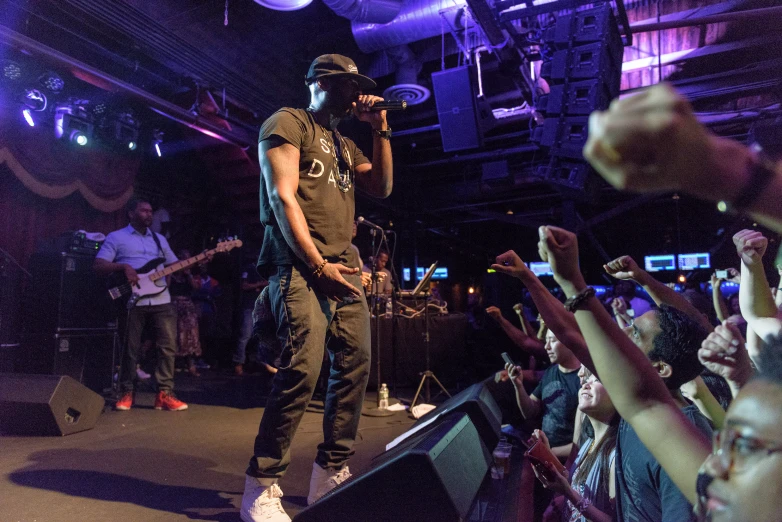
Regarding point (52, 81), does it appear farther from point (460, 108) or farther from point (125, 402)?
point (460, 108)

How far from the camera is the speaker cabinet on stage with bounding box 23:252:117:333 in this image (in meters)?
5.05

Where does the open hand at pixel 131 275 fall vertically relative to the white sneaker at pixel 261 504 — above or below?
above

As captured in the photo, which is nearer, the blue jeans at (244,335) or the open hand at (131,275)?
the open hand at (131,275)

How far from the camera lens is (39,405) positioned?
3328 mm

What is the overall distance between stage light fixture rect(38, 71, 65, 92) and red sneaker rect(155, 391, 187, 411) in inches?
145

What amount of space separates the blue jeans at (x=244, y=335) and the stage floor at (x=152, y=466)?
2683mm

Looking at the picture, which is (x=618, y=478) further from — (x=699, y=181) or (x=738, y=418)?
(x=699, y=181)

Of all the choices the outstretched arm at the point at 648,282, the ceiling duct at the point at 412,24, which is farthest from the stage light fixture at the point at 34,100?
the outstretched arm at the point at 648,282

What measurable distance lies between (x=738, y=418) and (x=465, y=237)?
19177mm

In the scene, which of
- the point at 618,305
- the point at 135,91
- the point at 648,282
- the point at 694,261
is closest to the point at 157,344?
the point at 135,91

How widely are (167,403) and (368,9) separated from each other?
4659 mm

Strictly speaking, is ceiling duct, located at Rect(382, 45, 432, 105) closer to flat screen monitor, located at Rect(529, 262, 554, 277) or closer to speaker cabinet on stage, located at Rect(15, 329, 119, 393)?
speaker cabinet on stage, located at Rect(15, 329, 119, 393)

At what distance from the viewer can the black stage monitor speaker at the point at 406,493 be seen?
1.42 metres

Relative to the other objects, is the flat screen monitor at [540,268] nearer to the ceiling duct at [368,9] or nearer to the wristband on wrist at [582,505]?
the ceiling duct at [368,9]
